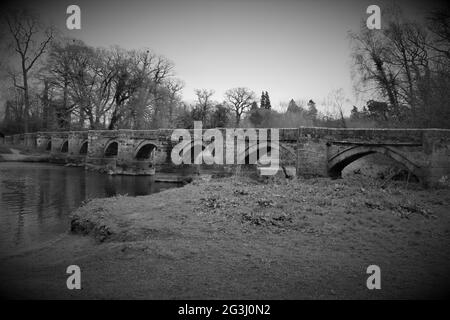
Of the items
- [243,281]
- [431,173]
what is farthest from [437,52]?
[243,281]

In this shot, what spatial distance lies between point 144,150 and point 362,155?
16806 millimetres

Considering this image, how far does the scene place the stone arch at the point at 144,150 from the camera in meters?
22.4

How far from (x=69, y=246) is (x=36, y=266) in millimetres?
1114

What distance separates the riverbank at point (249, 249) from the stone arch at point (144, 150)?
14.3 meters

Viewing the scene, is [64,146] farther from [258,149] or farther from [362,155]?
[362,155]

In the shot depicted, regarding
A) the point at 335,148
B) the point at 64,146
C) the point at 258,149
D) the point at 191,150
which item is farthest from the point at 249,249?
the point at 64,146

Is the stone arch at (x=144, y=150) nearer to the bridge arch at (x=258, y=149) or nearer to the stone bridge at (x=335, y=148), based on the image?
the stone bridge at (x=335, y=148)

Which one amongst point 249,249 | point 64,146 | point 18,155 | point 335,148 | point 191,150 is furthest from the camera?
point 64,146

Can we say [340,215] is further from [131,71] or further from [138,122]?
[131,71]

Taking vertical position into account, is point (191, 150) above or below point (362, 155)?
above

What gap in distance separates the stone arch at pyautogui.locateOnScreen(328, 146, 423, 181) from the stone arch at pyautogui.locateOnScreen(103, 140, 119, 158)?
1898 centimetres

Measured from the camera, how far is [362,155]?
12445 mm

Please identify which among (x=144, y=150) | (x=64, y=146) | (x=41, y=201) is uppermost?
(x=64, y=146)

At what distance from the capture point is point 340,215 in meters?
6.75
